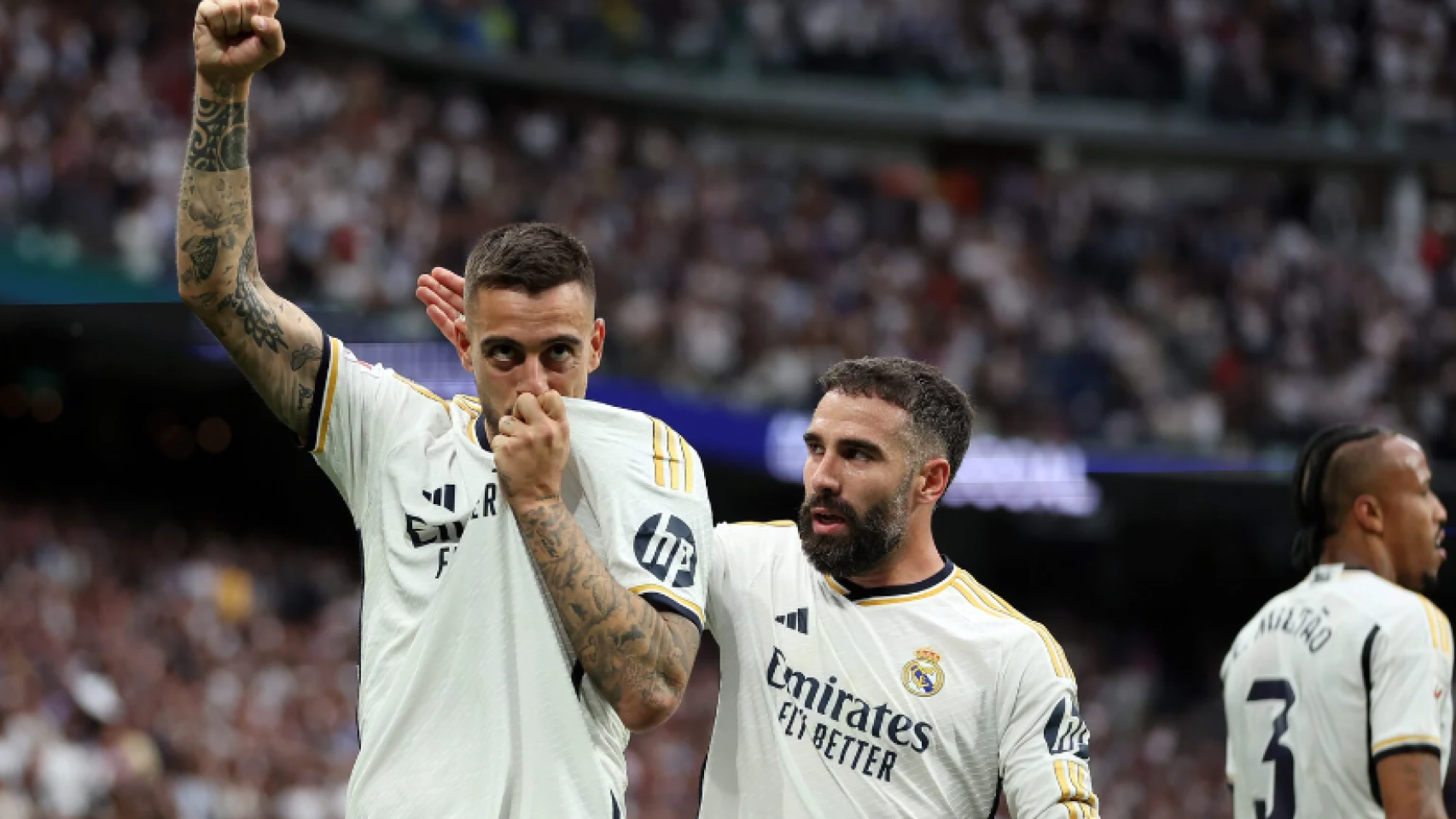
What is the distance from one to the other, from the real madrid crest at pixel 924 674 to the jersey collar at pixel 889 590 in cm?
17

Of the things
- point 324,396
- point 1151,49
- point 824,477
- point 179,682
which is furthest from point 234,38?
point 1151,49

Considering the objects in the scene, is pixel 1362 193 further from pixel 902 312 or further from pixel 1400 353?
pixel 902 312

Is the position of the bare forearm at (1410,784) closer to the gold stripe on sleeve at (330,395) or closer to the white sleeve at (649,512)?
the white sleeve at (649,512)

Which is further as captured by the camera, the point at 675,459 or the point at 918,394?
the point at 918,394

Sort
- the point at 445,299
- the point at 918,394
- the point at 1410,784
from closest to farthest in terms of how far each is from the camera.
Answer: the point at 445,299
the point at 918,394
the point at 1410,784

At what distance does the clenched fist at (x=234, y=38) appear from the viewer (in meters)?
3.52

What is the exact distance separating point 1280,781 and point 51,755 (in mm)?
7552

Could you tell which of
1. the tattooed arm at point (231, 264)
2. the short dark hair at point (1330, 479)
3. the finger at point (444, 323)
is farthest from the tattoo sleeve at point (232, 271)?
the short dark hair at point (1330, 479)

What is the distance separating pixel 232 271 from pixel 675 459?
1.02m

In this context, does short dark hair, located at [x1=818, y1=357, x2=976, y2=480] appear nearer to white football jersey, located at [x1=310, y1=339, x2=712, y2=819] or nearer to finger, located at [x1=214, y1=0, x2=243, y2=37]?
white football jersey, located at [x1=310, y1=339, x2=712, y2=819]

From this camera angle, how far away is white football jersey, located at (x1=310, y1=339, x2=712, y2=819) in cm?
336

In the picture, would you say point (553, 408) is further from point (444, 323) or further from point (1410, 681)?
point (1410, 681)

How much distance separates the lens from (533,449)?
330cm

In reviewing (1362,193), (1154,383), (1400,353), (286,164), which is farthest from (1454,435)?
(286,164)
